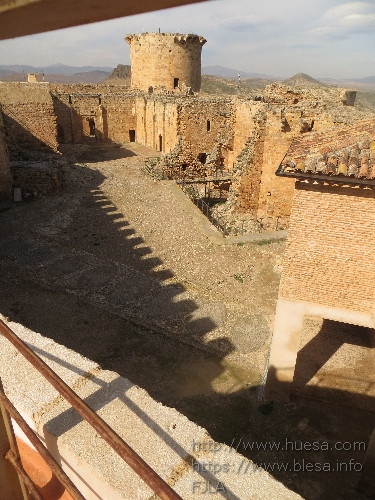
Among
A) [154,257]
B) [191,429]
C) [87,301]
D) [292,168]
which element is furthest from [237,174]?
[191,429]

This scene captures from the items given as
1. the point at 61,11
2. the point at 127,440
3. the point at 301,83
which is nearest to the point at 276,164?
the point at 127,440

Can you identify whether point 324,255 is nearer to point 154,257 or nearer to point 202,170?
point 154,257

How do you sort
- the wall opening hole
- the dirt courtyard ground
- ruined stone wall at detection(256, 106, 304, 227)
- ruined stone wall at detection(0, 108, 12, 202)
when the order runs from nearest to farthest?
1. the dirt courtyard ground
2. ruined stone wall at detection(256, 106, 304, 227)
3. ruined stone wall at detection(0, 108, 12, 202)
4. the wall opening hole

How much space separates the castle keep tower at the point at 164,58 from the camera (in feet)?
109

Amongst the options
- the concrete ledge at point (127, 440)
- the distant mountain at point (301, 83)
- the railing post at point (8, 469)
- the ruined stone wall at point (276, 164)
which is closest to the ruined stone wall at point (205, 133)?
the distant mountain at point (301, 83)

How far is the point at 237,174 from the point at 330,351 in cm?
923

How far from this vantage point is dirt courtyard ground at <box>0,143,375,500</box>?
6.65 metres

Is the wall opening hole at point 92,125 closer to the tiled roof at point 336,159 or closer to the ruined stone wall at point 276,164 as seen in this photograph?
the ruined stone wall at point 276,164

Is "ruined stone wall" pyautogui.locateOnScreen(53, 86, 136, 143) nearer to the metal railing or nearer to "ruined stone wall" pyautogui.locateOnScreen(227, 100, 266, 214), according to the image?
"ruined stone wall" pyautogui.locateOnScreen(227, 100, 266, 214)

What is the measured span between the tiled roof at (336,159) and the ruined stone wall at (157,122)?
17.2 meters

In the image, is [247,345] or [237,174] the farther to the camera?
[237,174]

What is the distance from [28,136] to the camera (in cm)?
2266

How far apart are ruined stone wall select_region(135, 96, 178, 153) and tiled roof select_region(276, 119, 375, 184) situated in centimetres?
1717

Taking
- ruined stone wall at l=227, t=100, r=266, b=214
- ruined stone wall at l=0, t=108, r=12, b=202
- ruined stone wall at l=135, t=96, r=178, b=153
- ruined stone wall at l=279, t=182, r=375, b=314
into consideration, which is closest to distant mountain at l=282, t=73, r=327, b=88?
ruined stone wall at l=135, t=96, r=178, b=153
